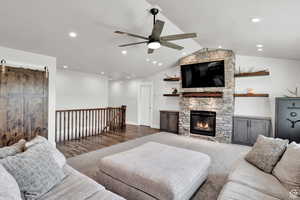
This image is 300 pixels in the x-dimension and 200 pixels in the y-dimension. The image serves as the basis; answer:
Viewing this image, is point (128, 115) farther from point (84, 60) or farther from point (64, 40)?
point (64, 40)

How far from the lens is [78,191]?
146 centimetres

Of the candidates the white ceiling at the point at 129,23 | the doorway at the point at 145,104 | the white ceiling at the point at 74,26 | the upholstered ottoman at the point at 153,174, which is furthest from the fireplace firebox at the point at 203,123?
the upholstered ottoman at the point at 153,174

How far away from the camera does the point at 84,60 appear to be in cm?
516

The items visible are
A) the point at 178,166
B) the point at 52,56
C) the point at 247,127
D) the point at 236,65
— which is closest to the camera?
the point at 178,166

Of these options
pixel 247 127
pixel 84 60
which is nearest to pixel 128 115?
pixel 84 60

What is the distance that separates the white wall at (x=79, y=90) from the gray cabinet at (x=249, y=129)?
20.7 ft

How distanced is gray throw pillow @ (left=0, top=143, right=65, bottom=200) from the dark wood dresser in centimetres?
531

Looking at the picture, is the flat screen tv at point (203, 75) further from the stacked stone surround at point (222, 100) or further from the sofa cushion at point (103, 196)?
the sofa cushion at point (103, 196)

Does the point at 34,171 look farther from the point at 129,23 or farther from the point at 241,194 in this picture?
the point at 129,23

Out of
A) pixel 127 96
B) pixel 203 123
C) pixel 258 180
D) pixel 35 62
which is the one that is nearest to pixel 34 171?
pixel 258 180

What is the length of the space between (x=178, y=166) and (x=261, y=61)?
5.05 metres

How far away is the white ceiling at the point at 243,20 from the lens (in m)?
2.37

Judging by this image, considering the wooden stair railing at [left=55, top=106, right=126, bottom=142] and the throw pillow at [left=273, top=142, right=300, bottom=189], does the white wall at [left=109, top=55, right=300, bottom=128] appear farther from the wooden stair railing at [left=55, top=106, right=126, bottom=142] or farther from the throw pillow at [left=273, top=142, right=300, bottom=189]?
the wooden stair railing at [left=55, top=106, right=126, bottom=142]

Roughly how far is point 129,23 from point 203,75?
3518 mm
